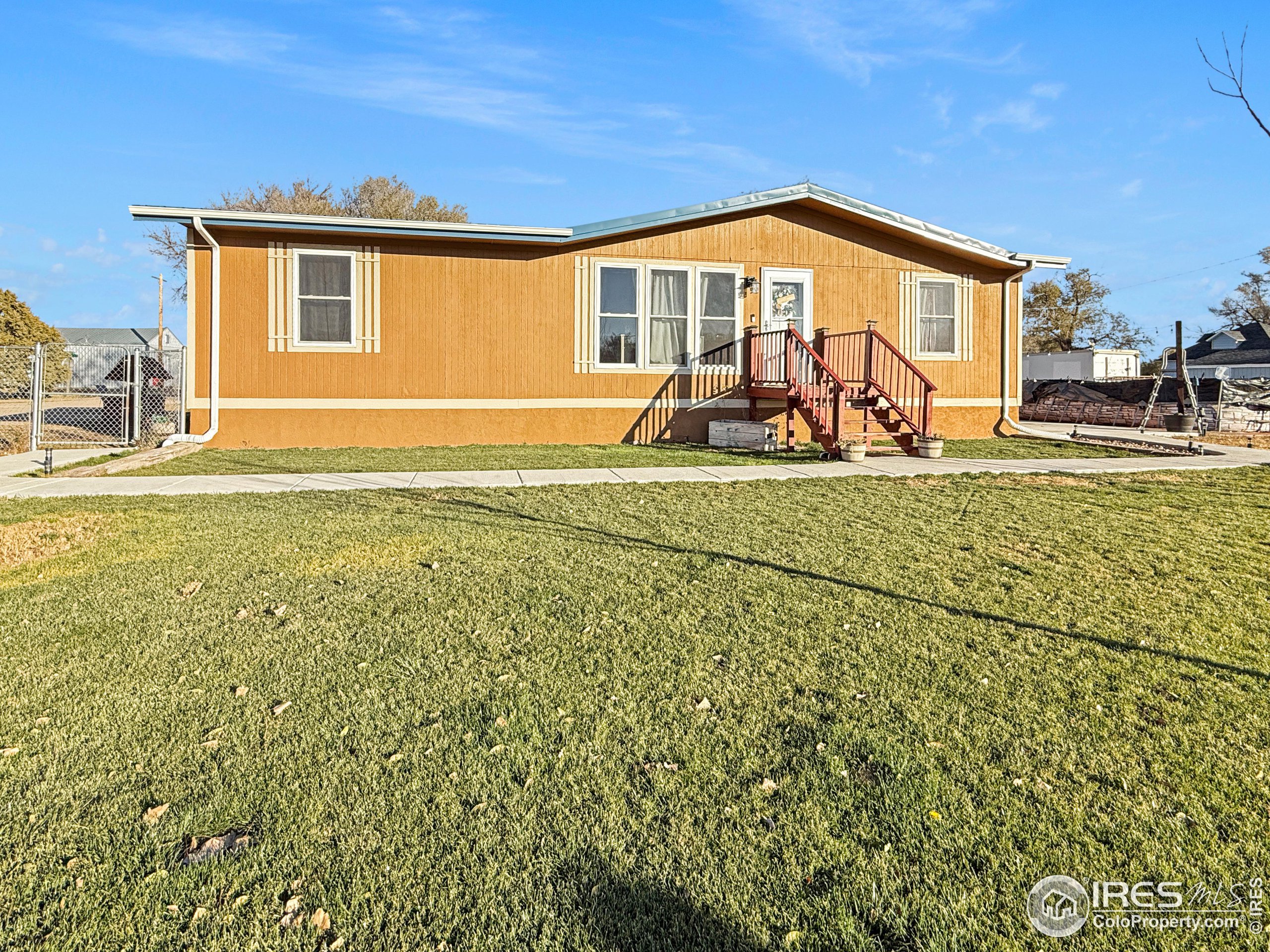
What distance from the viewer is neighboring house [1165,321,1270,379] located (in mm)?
38531

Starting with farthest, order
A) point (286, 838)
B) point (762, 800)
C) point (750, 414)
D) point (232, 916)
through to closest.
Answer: point (750, 414), point (762, 800), point (286, 838), point (232, 916)

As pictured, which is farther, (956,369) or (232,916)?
(956,369)

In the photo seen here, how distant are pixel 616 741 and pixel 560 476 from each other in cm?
614

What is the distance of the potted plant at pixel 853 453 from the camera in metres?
10.4

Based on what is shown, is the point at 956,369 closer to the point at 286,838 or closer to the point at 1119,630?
the point at 1119,630

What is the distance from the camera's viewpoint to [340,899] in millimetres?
Answer: 1814

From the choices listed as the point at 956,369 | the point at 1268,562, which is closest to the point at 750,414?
the point at 956,369

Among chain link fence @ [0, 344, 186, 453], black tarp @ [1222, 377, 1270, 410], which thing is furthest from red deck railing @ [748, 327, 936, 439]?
black tarp @ [1222, 377, 1270, 410]

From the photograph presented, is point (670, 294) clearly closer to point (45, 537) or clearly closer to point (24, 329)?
point (45, 537)

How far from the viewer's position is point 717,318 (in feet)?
43.2

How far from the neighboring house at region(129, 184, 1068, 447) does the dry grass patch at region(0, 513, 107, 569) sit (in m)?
6.23

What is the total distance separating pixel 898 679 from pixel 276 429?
36.3ft

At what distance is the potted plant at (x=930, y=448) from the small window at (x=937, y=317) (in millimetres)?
3713

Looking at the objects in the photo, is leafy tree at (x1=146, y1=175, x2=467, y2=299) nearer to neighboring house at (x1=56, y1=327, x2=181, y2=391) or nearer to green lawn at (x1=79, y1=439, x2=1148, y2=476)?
neighboring house at (x1=56, y1=327, x2=181, y2=391)
